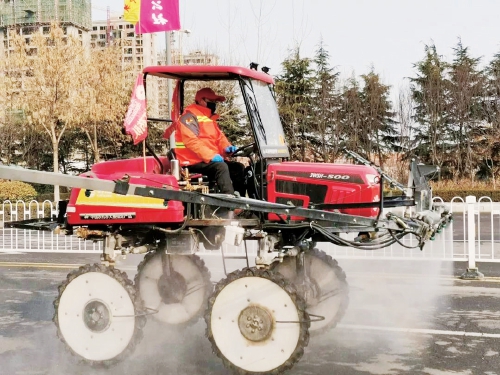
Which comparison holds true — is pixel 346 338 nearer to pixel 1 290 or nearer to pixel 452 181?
pixel 1 290

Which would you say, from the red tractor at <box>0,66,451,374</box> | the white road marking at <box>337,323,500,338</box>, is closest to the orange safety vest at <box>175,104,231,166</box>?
the red tractor at <box>0,66,451,374</box>

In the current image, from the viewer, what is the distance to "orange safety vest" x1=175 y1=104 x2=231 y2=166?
19.5ft

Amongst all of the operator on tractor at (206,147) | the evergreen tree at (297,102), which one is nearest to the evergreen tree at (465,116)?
the evergreen tree at (297,102)

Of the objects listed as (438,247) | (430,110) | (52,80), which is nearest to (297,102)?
(430,110)

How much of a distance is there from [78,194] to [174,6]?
11.2 metres

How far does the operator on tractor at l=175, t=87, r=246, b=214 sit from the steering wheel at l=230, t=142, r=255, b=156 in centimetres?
3

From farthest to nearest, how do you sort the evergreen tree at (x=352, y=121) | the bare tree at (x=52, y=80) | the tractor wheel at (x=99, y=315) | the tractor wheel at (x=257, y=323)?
the evergreen tree at (x=352, y=121)
the bare tree at (x=52, y=80)
the tractor wheel at (x=99, y=315)
the tractor wheel at (x=257, y=323)

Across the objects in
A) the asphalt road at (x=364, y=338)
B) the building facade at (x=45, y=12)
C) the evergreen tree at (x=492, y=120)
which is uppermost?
the building facade at (x=45, y=12)

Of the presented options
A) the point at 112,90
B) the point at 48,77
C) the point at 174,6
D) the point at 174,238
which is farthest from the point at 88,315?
the point at 112,90

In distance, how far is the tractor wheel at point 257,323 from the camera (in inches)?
204

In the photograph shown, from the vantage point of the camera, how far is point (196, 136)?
6000 mm

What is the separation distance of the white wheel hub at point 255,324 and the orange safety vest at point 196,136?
126cm

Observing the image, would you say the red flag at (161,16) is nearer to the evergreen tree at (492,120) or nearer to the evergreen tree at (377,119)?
the evergreen tree at (377,119)

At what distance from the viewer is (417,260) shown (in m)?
12.2
